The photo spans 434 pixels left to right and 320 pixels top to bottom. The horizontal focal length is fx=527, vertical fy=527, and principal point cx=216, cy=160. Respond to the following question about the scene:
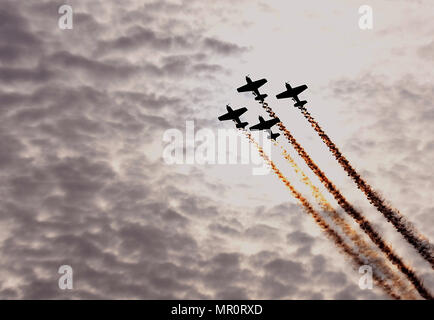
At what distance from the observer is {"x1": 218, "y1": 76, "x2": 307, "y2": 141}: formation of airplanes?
315 ft

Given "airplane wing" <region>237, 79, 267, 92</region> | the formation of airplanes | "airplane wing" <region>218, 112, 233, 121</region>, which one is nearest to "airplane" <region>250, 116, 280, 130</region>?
the formation of airplanes

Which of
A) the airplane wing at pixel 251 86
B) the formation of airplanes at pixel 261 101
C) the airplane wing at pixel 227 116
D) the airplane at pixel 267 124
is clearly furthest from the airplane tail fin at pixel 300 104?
the airplane wing at pixel 227 116

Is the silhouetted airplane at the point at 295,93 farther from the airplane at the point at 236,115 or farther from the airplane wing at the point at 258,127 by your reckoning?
the airplane at the point at 236,115

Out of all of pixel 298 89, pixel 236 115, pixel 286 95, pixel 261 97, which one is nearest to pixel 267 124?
pixel 261 97

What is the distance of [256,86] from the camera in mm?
97812

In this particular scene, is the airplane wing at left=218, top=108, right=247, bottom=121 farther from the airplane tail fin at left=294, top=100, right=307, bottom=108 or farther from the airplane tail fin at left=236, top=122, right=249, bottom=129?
the airplane tail fin at left=294, top=100, right=307, bottom=108

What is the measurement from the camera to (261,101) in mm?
98875

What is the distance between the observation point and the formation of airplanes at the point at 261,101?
95.9 metres

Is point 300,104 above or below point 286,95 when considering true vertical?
below

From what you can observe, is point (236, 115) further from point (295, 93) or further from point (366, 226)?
point (366, 226)

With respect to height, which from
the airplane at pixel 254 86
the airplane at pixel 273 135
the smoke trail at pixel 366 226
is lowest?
the smoke trail at pixel 366 226
